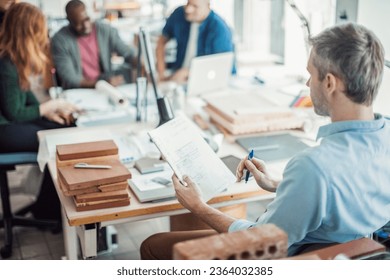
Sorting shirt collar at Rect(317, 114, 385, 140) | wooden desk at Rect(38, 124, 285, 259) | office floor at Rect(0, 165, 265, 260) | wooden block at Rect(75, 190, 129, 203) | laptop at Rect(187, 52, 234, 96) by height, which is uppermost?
shirt collar at Rect(317, 114, 385, 140)

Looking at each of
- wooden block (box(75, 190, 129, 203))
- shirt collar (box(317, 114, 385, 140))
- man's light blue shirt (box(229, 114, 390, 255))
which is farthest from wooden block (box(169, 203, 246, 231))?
shirt collar (box(317, 114, 385, 140))

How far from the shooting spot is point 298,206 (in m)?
1.30

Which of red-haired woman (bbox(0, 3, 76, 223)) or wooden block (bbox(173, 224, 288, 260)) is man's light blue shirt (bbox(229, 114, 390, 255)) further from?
red-haired woman (bbox(0, 3, 76, 223))

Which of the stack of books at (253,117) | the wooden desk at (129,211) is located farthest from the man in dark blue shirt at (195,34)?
the wooden desk at (129,211)

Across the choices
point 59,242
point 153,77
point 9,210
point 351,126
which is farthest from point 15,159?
point 351,126

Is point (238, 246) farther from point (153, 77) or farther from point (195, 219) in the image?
point (153, 77)

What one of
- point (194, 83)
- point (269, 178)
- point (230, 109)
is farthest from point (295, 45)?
point (269, 178)

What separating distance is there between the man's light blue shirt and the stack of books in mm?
895

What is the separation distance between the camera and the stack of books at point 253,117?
2.30 meters

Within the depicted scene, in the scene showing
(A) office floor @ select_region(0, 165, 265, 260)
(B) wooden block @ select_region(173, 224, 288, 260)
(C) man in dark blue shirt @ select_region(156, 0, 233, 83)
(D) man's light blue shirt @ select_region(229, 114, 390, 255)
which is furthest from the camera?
(C) man in dark blue shirt @ select_region(156, 0, 233, 83)

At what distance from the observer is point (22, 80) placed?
2533 mm

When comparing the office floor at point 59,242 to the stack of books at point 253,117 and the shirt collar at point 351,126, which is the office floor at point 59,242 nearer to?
the stack of books at point 253,117

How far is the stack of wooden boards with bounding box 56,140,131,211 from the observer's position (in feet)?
5.38
